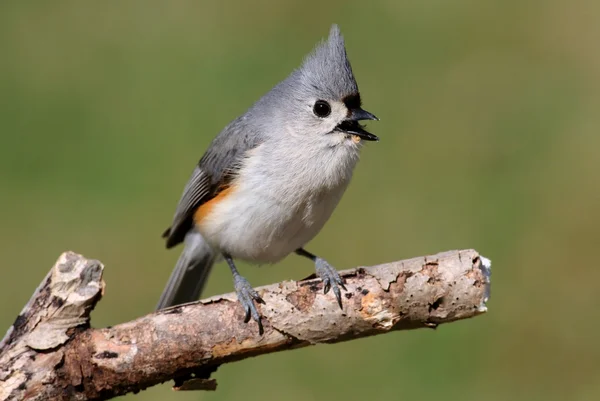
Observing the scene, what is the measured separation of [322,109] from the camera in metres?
4.52

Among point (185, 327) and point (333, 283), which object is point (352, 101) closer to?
point (333, 283)

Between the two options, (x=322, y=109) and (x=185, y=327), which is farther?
(x=322, y=109)

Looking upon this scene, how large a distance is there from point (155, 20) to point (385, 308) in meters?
6.00

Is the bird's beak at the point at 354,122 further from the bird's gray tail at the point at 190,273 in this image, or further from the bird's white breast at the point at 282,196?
the bird's gray tail at the point at 190,273

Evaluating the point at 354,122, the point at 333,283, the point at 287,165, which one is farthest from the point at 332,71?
the point at 333,283

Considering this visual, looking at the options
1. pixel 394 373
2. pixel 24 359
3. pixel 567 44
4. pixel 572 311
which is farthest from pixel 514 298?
pixel 24 359

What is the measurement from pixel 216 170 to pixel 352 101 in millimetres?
914

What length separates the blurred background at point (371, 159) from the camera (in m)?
6.10

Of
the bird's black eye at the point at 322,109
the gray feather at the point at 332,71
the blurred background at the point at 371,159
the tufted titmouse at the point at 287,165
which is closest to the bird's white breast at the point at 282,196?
the tufted titmouse at the point at 287,165

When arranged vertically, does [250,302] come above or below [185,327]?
above

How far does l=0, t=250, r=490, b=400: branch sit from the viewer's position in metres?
3.68

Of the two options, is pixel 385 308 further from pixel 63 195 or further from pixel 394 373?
pixel 63 195

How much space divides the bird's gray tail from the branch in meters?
1.32

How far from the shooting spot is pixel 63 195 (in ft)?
24.9
